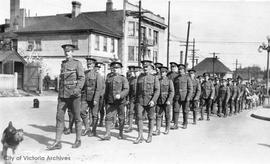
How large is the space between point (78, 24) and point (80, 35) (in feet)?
6.20

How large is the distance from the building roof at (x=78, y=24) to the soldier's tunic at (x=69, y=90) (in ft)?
94.2

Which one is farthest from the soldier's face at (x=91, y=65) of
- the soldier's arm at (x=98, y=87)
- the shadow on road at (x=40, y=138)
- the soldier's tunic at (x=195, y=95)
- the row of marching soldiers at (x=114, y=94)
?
the soldier's tunic at (x=195, y=95)

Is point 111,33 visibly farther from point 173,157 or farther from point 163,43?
point 173,157

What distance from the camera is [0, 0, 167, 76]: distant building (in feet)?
124

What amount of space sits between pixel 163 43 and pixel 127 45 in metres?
9.73

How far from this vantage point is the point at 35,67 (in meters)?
32.7

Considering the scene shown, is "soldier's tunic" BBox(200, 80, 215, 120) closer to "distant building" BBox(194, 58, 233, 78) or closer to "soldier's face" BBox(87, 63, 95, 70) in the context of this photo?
"soldier's face" BBox(87, 63, 95, 70)

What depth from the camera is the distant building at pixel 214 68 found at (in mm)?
92562

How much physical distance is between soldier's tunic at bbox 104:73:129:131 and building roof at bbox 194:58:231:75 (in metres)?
84.6

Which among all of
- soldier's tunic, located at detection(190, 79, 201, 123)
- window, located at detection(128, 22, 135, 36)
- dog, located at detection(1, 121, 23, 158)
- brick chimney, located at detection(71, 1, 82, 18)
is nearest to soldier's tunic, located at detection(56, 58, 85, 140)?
dog, located at detection(1, 121, 23, 158)

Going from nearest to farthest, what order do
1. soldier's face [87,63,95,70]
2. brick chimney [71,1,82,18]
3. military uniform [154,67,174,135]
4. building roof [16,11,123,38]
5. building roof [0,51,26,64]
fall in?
soldier's face [87,63,95,70] < military uniform [154,67,174,135] < building roof [0,51,26,64] < building roof [16,11,123,38] < brick chimney [71,1,82,18]

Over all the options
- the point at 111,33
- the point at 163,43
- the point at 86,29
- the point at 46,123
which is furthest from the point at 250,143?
the point at 163,43

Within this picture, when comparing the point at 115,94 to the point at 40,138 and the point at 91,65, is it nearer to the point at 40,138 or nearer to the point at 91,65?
the point at 91,65

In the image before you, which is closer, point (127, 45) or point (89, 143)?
point (89, 143)
